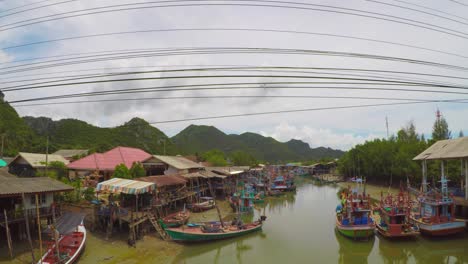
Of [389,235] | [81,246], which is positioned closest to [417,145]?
[389,235]

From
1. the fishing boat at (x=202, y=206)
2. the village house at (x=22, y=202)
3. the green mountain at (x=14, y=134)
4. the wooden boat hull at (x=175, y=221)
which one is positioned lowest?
the fishing boat at (x=202, y=206)

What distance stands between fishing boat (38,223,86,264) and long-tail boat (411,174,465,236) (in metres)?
21.4

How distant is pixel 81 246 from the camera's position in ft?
48.0

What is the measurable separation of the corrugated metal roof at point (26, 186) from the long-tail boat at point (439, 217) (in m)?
23.5

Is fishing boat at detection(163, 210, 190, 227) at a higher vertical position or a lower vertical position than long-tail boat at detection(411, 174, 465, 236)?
lower

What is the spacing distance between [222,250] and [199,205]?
9.95 m

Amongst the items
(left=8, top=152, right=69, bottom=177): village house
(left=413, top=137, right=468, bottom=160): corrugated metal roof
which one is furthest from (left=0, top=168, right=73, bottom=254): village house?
(left=413, top=137, right=468, bottom=160): corrugated metal roof

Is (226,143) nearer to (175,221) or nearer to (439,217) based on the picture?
(175,221)

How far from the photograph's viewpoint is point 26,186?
15555mm

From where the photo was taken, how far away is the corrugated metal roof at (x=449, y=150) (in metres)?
19.4

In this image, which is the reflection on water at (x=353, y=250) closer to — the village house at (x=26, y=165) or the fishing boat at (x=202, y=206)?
the fishing boat at (x=202, y=206)

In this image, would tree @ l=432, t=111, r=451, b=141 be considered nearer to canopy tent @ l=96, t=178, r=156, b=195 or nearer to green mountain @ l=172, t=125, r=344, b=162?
canopy tent @ l=96, t=178, r=156, b=195

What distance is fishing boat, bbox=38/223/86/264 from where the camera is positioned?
1272cm

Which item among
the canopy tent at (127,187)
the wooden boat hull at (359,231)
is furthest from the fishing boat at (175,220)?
the wooden boat hull at (359,231)
